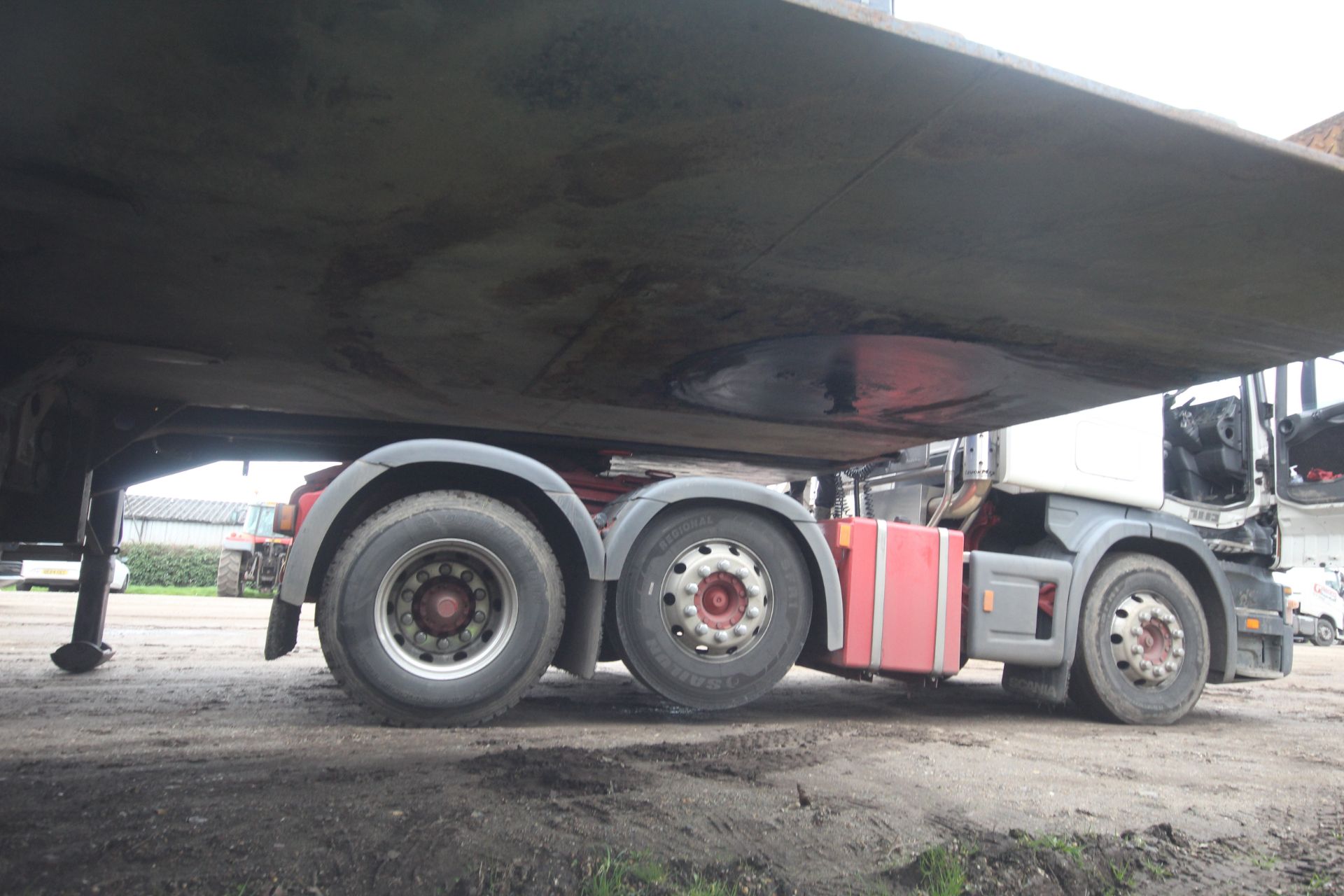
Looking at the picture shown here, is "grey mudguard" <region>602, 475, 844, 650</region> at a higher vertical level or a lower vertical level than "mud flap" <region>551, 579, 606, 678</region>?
higher

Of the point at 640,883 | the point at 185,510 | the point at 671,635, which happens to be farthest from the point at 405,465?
the point at 185,510

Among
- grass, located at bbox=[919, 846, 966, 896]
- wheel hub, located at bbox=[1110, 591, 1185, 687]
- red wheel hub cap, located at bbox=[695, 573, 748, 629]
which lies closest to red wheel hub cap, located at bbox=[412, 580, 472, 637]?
red wheel hub cap, located at bbox=[695, 573, 748, 629]

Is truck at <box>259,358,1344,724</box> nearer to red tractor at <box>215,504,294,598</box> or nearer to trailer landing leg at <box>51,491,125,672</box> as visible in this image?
trailer landing leg at <box>51,491,125,672</box>

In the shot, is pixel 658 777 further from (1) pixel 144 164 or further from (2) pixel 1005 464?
(2) pixel 1005 464

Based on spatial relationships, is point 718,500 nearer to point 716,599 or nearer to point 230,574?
→ point 716,599

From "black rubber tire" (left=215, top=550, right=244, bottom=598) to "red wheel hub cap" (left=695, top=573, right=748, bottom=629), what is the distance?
17.4 metres

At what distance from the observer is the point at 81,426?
5023mm

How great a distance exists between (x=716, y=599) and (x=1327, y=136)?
10.8 ft

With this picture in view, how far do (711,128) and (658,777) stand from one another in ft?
8.33

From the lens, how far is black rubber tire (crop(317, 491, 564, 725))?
A: 4.17m

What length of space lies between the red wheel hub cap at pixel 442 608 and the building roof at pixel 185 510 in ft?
129

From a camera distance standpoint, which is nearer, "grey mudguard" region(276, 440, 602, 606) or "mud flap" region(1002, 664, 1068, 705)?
"grey mudguard" region(276, 440, 602, 606)

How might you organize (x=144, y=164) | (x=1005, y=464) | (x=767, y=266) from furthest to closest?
(x=1005, y=464), (x=767, y=266), (x=144, y=164)

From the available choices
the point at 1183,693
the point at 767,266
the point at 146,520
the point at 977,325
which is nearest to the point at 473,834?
the point at 767,266
